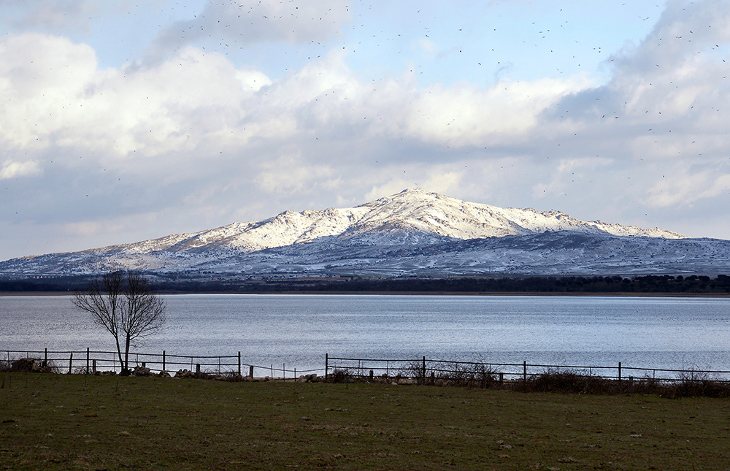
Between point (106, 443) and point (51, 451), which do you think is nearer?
point (51, 451)

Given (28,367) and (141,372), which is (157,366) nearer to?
(141,372)

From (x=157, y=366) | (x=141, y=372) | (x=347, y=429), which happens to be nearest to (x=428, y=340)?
(x=157, y=366)

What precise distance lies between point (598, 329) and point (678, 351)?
1746 inches

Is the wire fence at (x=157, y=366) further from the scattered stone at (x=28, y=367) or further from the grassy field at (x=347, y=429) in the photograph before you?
the grassy field at (x=347, y=429)

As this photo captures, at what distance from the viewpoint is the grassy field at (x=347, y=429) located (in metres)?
21.5

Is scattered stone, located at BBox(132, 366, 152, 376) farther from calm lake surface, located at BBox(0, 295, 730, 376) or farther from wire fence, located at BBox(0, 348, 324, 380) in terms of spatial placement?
calm lake surface, located at BBox(0, 295, 730, 376)

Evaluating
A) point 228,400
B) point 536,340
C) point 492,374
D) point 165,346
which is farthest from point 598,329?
point 228,400

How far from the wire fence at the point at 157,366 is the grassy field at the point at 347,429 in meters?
8.36

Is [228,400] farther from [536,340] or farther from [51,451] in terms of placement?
[536,340]

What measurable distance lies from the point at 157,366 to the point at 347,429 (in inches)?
1846

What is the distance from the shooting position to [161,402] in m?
32.6

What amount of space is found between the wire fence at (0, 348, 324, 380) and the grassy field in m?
8.36

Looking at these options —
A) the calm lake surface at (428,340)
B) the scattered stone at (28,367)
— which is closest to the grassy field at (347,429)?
the scattered stone at (28,367)

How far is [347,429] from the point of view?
2625 centimetres
